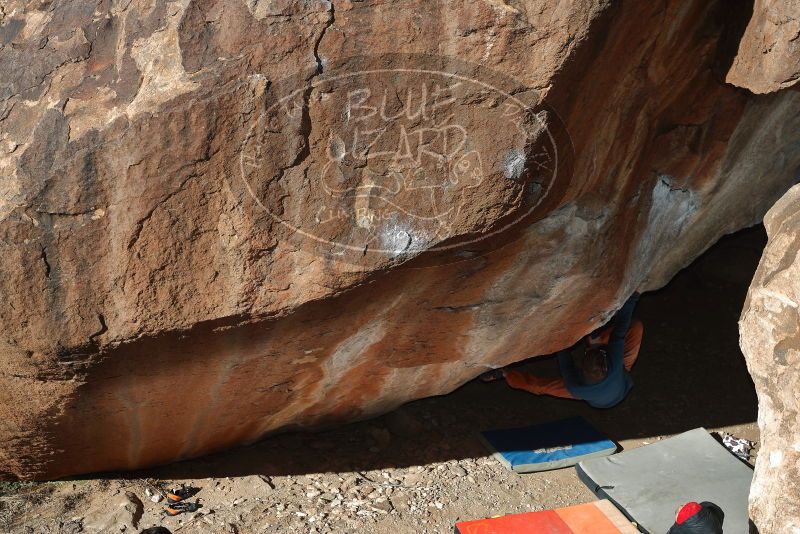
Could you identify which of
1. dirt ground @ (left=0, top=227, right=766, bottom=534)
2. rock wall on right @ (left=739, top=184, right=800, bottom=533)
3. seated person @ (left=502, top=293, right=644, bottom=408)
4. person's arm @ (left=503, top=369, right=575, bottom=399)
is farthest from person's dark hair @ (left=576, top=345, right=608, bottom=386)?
rock wall on right @ (left=739, top=184, right=800, bottom=533)

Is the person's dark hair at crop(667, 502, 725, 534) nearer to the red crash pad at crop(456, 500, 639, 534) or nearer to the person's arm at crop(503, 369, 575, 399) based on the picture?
the red crash pad at crop(456, 500, 639, 534)

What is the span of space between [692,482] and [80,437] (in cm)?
232

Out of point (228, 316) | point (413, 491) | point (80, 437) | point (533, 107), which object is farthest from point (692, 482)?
point (80, 437)

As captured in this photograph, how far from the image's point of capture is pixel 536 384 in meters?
3.59

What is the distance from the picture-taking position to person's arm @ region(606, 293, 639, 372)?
3492 mm

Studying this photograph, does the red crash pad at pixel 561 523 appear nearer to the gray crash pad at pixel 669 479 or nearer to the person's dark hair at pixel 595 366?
the gray crash pad at pixel 669 479

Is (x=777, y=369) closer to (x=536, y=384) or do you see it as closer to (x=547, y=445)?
(x=547, y=445)

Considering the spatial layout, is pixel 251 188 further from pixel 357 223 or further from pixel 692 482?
pixel 692 482

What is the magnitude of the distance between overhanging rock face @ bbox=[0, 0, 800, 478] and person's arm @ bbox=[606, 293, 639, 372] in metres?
1.01

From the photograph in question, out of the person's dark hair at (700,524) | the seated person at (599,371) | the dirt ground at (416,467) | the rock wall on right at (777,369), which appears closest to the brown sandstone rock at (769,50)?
the rock wall on right at (777,369)

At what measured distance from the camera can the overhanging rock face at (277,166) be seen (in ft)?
6.97

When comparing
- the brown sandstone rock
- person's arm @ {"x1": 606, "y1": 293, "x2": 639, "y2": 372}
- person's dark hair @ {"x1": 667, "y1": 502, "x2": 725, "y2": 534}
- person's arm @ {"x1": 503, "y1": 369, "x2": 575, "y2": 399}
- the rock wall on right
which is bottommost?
person's arm @ {"x1": 503, "y1": 369, "x2": 575, "y2": 399}

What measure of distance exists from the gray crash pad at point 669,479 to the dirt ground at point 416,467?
0.12m

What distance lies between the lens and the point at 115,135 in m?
2.12
